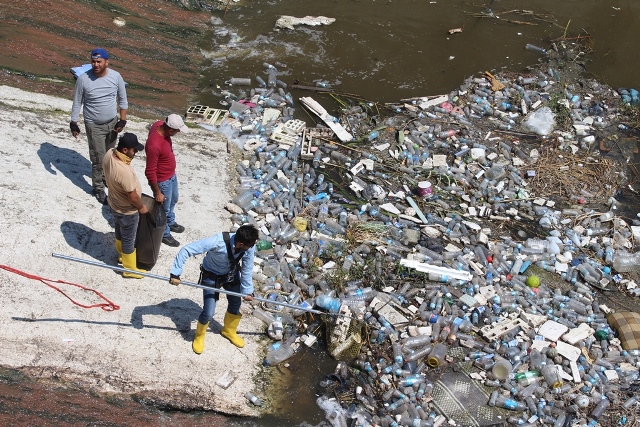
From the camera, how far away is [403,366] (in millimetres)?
6648

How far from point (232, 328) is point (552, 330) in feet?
12.8

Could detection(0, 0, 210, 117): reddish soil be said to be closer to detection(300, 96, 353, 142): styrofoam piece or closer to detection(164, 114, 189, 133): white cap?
detection(300, 96, 353, 142): styrofoam piece

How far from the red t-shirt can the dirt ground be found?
120cm

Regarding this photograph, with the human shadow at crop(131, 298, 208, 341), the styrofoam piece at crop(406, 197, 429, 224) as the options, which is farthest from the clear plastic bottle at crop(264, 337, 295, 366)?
the styrofoam piece at crop(406, 197, 429, 224)

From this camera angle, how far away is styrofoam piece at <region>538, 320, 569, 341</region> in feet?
23.4

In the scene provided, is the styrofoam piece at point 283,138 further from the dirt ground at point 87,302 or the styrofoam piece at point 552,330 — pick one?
the styrofoam piece at point 552,330

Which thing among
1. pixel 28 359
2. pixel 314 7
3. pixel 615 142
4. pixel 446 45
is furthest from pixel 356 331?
pixel 314 7

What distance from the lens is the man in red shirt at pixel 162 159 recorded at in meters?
6.22

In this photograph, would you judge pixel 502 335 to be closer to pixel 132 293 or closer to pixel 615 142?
pixel 132 293

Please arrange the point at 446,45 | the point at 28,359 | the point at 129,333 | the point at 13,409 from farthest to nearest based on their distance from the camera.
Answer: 1. the point at 446,45
2. the point at 129,333
3. the point at 28,359
4. the point at 13,409

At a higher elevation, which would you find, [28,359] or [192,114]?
[192,114]

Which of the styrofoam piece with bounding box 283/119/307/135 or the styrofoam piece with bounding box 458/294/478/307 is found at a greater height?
the styrofoam piece with bounding box 283/119/307/135

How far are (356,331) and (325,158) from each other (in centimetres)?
367

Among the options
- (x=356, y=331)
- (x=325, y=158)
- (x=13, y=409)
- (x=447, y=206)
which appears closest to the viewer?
(x=13, y=409)
